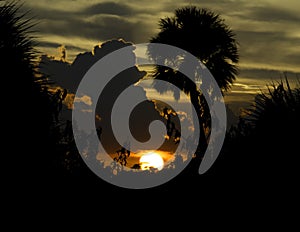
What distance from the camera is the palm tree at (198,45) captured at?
27.0 meters

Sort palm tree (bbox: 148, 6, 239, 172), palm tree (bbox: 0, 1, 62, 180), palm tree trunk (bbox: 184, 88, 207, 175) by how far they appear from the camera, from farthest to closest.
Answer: palm tree (bbox: 148, 6, 239, 172) → palm tree trunk (bbox: 184, 88, 207, 175) → palm tree (bbox: 0, 1, 62, 180)

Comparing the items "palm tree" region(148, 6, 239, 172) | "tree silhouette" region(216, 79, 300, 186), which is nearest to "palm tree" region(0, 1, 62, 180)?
"tree silhouette" region(216, 79, 300, 186)

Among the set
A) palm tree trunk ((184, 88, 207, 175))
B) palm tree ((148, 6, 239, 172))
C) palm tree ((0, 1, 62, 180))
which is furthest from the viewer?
palm tree ((148, 6, 239, 172))

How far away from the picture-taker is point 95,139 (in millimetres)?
19719

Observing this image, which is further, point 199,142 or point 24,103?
point 199,142

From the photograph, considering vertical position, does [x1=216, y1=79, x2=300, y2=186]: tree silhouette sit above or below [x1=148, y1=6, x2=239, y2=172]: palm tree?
below

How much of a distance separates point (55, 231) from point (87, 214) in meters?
2.32

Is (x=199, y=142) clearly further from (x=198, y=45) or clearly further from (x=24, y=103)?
(x=24, y=103)

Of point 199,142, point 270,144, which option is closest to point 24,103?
point 270,144

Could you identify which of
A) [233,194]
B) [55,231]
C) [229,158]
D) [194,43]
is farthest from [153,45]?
[55,231]

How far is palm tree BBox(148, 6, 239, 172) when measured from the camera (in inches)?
1061

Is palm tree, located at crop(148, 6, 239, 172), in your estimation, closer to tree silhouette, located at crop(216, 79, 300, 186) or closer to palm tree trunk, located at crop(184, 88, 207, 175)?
palm tree trunk, located at crop(184, 88, 207, 175)

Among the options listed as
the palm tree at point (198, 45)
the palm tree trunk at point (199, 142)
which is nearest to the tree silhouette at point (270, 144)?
the palm tree trunk at point (199, 142)

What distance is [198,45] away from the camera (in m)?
27.3
